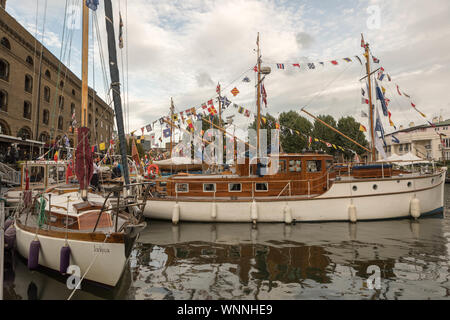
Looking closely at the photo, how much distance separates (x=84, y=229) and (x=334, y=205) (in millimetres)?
11355

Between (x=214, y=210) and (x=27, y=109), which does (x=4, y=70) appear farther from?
(x=214, y=210)

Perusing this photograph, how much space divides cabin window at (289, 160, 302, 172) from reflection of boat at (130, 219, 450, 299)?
9.63 ft

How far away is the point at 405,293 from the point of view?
6.00 m

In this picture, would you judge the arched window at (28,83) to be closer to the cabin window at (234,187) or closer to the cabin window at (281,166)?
the cabin window at (234,187)

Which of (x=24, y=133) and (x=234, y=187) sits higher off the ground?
(x=24, y=133)

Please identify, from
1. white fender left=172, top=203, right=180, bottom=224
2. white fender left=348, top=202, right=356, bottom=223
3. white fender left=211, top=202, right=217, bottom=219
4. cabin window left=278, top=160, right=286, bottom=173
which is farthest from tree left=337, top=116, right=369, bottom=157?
white fender left=172, top=203, right=180, bottom=224

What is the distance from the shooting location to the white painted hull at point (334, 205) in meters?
13.0

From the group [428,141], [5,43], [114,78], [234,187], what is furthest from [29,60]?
[428,141]

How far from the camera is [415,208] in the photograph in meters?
13.2

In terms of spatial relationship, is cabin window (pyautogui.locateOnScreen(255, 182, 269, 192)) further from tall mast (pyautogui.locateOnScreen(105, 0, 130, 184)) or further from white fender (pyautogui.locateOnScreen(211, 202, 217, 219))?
tall mast (pyautogui.locateOnScreen(105, 0, 130, 184))

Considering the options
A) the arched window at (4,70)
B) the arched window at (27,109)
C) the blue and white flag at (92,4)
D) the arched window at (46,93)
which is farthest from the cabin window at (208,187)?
the arched window at (46,93)

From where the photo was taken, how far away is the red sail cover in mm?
6895

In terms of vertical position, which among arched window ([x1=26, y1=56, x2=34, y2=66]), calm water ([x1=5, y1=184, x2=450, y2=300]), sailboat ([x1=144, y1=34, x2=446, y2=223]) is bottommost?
calm water ([x1=5, y1=184, x2=450, y2=300])

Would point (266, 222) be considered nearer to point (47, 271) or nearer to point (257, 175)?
point (257, 175)
